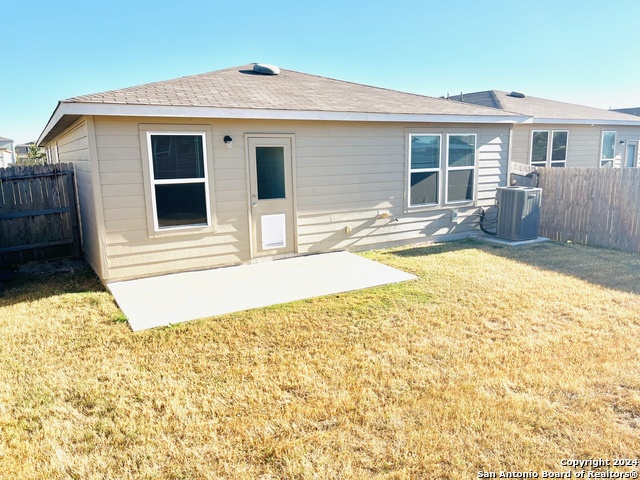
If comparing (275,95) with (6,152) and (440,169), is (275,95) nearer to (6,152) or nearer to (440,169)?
(440,169)

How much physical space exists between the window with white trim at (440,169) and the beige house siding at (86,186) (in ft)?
17.5

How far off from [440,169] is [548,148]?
6311 mm

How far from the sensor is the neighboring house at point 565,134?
41.3 ft

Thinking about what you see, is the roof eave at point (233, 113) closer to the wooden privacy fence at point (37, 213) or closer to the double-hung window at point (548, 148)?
the wooden privacy fence at point (37, 213)

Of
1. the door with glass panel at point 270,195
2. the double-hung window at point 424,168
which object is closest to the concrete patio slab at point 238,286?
the door with glass panel at point 270,195

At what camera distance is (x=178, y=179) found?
6309 mm

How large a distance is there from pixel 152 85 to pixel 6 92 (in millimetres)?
41953

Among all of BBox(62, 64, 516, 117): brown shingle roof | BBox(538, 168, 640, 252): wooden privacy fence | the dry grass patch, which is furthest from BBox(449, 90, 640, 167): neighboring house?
the dry grass patch

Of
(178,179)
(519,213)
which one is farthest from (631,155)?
(178,179)

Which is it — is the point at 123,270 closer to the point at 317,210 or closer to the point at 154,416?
the point at 317,210

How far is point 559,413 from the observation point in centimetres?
291

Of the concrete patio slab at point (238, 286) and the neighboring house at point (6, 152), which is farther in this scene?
the neighboring house at point (6, 152)

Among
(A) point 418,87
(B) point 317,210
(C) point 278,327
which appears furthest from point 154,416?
(A) point 418,87

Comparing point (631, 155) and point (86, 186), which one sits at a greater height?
point (631, 155)
